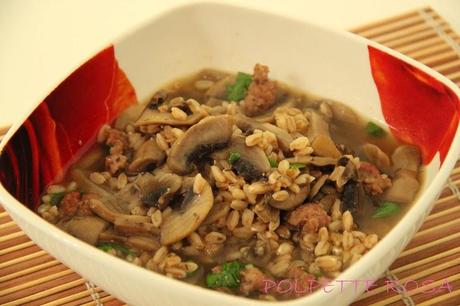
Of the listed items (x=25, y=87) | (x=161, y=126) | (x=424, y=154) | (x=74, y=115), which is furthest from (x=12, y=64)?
(x=424, y=154)

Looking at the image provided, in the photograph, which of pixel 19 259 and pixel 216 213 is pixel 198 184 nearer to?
pixel 216 213

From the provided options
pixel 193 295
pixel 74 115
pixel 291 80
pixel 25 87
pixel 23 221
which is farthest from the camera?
pixel 25 87

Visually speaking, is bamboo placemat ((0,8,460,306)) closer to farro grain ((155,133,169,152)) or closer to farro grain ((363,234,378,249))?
farro grain ((363,234,378,249))

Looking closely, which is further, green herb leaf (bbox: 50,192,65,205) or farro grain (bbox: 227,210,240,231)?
green herb leaf (bbox: 50,192,65,205)

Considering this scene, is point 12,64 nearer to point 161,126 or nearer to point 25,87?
point 25,87

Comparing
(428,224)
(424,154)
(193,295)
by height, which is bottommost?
(428,224)

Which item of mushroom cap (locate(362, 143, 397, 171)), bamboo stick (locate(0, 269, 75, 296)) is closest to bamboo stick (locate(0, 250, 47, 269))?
bamboo stick (locate(0, 269, 75, 296))

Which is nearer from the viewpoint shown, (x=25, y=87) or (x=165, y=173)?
(x=165, y=173)

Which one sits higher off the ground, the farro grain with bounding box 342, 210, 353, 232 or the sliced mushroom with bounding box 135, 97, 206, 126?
the sliced mushroom with bounding box 135, 97, 206, 126
